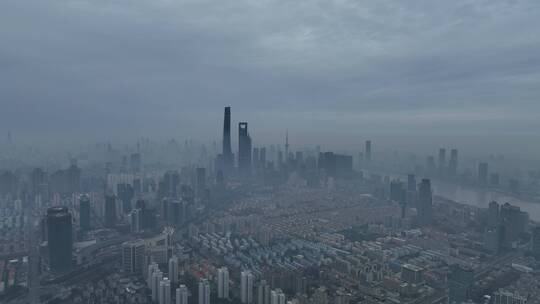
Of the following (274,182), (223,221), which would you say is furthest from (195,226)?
(274,182)

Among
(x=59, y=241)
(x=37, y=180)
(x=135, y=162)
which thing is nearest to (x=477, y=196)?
(x=59, y=241)

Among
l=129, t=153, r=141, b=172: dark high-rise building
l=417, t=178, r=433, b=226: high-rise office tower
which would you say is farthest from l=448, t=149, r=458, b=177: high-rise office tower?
l=129, t=153, r=141, b=172: dark high-rise building

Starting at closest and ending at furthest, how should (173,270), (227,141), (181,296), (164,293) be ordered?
(181,296), (164,293), (173,270), (227,141)

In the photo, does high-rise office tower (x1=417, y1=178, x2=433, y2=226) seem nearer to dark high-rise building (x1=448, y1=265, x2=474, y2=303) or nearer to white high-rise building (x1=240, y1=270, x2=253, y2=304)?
dark high-rise building (x1=448, y1=265, x2=474, y2=303)

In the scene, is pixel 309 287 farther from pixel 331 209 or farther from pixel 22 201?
pixel 22 201

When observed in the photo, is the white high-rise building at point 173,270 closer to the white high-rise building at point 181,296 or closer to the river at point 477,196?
the white high-rise building at point 181,296

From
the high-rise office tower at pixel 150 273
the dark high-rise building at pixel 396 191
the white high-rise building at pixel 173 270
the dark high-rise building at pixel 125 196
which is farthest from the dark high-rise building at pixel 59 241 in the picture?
the dark high-rise building at pixel 396 191

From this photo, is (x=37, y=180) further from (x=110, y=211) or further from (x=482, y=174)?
(x=482, y=174)
